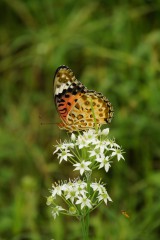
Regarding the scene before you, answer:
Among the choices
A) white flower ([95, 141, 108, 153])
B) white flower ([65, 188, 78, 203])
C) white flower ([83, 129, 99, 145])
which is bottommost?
white flower ([65, 188, 78, 203])

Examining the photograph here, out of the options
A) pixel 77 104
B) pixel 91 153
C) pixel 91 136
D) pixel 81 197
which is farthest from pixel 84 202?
pixel 77 104

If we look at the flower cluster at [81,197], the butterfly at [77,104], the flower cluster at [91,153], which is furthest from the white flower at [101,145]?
the butterfly at [77,104]

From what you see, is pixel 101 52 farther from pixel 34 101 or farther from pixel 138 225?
pixel 138 225

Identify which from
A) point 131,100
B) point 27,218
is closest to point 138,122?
point 131,100

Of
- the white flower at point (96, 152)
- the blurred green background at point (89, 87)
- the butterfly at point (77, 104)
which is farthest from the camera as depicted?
the blurred green background at point (89, 87)

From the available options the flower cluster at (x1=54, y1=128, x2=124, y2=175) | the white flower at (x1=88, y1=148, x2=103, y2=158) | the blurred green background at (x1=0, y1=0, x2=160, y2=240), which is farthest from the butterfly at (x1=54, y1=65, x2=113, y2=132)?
the blurred green background at (x1=0, y1=0, x2=160, y2=240)

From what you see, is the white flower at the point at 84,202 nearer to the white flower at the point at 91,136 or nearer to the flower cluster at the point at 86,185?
the flower cluster at the point at 86,185

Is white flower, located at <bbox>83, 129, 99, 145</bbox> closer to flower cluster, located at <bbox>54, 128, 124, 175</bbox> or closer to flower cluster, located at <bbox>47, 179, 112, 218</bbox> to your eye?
flower cluster, located at <bbox>54, 128, 124, 175</bbox>
